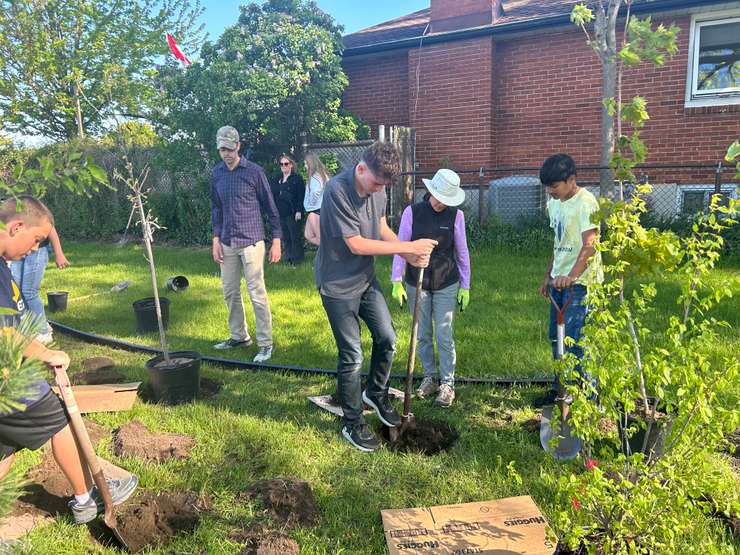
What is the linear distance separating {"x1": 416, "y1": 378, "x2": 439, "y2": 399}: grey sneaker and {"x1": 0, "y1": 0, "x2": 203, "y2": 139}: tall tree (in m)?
14.0

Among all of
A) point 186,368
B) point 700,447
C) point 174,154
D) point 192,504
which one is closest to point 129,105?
point 174,154

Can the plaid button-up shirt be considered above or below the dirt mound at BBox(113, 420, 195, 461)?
above

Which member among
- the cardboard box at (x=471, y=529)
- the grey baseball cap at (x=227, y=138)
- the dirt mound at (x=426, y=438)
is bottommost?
the cardboard box at (x=471, y=529)

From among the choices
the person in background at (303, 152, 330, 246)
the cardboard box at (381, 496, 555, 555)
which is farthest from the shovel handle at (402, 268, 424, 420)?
the person in background at (303, 152, 330, 246)

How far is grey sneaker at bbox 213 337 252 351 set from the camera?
555cm

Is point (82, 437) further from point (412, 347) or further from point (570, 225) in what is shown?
point (570, 225)

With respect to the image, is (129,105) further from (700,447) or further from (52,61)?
(700,447)

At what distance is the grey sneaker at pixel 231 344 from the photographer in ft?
18.2

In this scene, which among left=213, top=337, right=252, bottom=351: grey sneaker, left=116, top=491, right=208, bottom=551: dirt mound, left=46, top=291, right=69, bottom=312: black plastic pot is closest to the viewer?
left=116, top=491, right=208, bottom=551: dirt mound

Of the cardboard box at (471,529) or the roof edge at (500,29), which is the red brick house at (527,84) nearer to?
the roof edge at (500,29)

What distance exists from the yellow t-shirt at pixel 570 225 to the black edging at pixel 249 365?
3.49 ft

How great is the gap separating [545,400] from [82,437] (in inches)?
124

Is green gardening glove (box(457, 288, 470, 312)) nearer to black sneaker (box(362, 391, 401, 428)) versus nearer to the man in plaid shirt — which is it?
black sneaker (box(362, 391, 401, 428))

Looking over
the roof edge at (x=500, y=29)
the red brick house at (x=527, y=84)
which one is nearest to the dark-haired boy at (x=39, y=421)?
the red brick house at (x=527, y=84)
